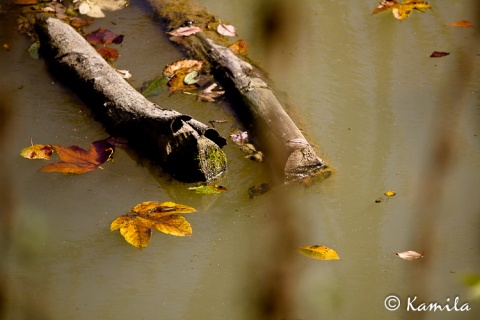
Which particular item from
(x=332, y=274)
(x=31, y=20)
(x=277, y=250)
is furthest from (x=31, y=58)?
(x=332, y=274)

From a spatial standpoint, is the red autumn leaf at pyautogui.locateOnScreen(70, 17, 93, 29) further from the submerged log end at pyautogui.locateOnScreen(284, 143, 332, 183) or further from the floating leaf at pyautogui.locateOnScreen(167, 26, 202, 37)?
the submerged log end at pyautogui.locateOnScreen(284, 143, 332, 183)

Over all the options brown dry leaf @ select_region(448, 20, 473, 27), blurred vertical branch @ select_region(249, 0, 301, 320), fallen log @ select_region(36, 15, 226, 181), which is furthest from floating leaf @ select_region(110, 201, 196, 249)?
brown dry leaf @ select_region(448, 20, 473, 27)

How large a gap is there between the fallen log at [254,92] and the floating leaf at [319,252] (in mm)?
448

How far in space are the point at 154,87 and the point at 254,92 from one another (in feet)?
2.06

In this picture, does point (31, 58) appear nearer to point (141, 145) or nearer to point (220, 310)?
point (141, 145)

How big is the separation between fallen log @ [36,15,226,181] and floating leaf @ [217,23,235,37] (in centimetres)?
85

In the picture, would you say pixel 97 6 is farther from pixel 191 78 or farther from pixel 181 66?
pixel 191 78

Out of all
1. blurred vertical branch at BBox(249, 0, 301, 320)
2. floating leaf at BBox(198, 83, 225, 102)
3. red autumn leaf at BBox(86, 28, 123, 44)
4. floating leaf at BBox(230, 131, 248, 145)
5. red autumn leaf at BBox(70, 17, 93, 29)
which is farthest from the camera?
red autumn leaf at BBox(70, 17, 93, 29)

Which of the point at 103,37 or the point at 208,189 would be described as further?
the point at 103,37

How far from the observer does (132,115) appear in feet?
10.6

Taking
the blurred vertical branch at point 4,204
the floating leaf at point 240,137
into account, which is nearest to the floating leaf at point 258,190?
the floating leaf at point 240,137

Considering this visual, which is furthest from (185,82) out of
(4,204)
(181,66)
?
(4,204)

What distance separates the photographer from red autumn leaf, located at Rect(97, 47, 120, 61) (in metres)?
3.95

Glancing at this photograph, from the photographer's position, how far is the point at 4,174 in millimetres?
3096
